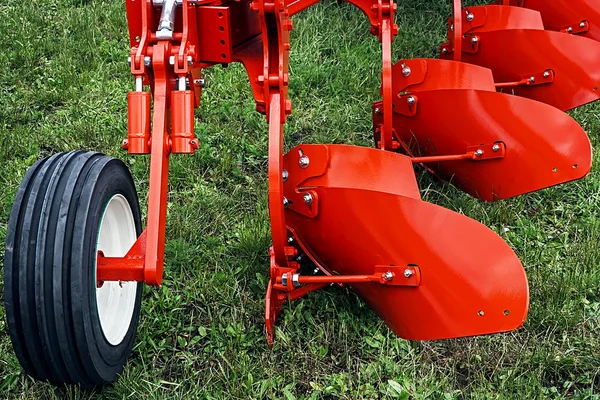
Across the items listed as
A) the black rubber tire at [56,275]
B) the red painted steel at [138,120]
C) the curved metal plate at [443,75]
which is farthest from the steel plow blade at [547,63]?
the black rubber tire at [56,275]

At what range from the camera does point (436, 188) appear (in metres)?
3.11

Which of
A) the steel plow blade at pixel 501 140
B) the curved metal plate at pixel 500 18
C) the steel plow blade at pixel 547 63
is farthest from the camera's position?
the curved metal plate at pixel 500 18

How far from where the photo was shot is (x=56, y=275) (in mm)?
1730

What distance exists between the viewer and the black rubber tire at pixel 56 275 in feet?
5.71

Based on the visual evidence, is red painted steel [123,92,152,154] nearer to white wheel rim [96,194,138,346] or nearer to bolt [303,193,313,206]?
white wheel rim [96,194,138,346]

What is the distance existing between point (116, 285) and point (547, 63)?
2.55 metres

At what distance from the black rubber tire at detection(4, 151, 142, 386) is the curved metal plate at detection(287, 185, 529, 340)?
2.67 ft

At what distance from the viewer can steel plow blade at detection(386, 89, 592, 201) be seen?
2.71 meters

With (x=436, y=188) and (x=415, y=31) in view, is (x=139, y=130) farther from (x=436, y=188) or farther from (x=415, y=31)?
(x=415, y=31)

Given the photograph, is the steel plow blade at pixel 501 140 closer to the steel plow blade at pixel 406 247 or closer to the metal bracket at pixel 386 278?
the steel plow blade at pixel 406 247

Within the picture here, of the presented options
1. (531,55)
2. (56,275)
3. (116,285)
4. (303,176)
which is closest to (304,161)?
(303,176)

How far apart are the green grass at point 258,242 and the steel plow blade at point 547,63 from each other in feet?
1.40

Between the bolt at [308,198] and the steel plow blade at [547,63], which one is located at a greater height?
the steel plow blade at [547,63]

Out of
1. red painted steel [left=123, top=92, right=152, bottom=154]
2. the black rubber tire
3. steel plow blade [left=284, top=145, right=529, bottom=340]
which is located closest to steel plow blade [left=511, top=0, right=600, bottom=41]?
steel plow blade [left=284, top=145, right=529, bottom=340]
